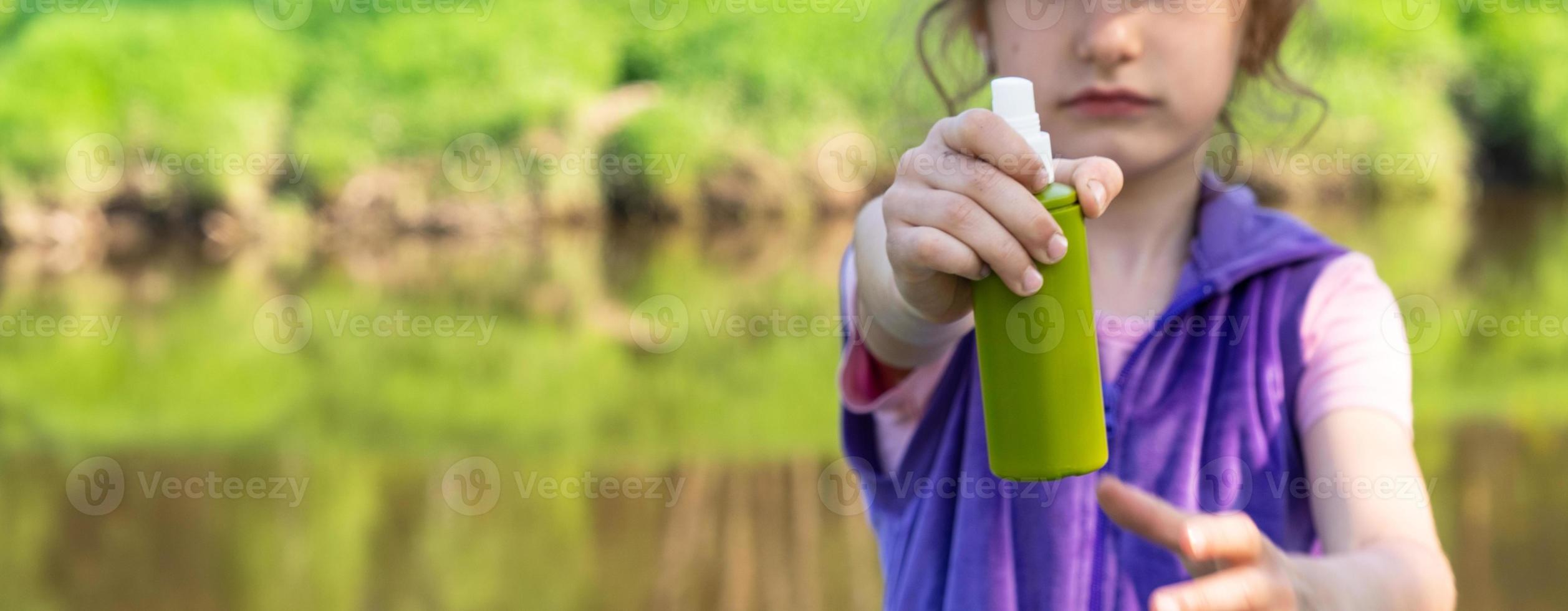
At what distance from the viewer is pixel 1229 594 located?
1.77 feet

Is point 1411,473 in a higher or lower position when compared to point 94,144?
lower

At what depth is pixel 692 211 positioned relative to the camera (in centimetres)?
580

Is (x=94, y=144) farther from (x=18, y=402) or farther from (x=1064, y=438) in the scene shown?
(x=1064, y=438)

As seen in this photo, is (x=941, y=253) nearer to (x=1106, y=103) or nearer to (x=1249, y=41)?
(x=1106, y=103)

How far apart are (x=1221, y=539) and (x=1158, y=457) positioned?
0.87 feet

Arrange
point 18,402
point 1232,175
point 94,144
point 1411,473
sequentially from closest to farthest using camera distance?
point 1411,473
point 1232,175
point 18,402
point 94,144

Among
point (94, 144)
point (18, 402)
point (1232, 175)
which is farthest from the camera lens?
point (94, 144)

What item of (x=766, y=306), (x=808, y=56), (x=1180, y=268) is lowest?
(x=1180, y=268)

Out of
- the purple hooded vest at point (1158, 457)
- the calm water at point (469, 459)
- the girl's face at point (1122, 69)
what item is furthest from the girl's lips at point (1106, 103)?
the calm water at point (469, 459)

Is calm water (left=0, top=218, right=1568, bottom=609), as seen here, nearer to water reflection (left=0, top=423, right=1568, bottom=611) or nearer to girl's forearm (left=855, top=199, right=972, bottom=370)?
water reflection (left=0, top=423, right=1568, bottom=611)

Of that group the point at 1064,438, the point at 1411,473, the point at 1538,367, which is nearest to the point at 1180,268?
the point at 1411,473

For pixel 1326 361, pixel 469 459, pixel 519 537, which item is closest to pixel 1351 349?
pixel 1326 361

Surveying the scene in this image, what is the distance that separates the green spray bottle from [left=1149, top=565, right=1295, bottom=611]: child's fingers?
0.07 meters

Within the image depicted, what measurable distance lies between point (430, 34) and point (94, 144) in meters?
1.40
